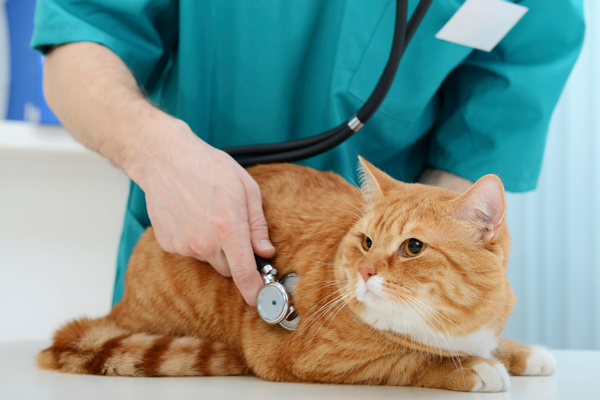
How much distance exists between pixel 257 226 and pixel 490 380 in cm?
48

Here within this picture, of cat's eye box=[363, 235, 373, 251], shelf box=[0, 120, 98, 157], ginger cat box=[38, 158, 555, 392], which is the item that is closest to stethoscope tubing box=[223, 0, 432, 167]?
ginger cat box=[38, 158, 555, 392]

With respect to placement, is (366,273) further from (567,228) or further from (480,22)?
(567,228)

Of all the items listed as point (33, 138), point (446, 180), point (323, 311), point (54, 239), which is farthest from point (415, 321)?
point (54, 239)

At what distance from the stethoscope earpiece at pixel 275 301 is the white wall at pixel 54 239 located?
65.9 inches

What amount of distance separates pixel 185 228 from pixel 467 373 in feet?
1.80

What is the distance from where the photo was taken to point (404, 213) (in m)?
0.84

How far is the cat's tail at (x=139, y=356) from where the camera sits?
2.73 ft

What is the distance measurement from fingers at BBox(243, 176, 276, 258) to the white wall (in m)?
1.61

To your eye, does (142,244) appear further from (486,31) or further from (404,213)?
(486,31)

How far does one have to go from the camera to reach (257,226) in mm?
899

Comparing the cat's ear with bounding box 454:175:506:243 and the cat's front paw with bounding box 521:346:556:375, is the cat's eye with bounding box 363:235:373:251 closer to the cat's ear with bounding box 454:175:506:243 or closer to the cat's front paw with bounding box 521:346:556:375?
the cat's ear with bounding box 454:175:506:243

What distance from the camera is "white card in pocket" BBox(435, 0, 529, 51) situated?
1.10 m

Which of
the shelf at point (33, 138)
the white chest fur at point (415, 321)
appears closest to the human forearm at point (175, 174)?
the white chest fur at point (415, 321)

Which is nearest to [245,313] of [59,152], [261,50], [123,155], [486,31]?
[123,155]
